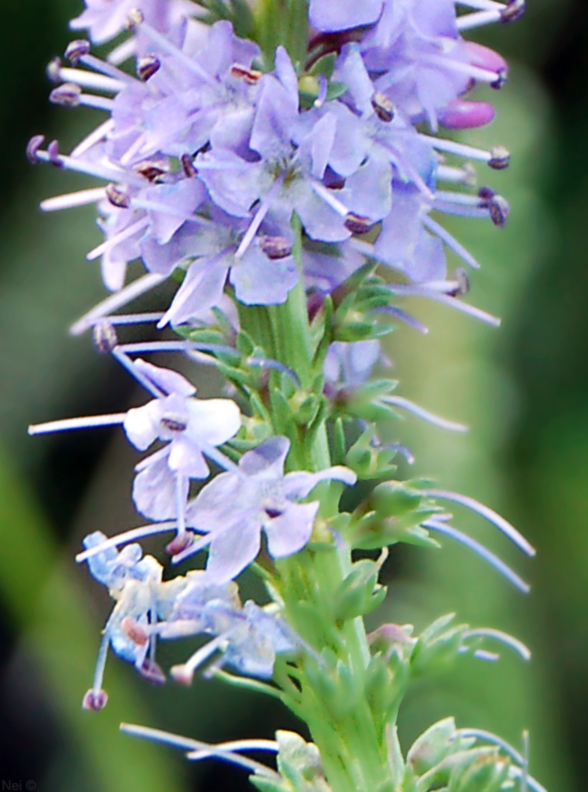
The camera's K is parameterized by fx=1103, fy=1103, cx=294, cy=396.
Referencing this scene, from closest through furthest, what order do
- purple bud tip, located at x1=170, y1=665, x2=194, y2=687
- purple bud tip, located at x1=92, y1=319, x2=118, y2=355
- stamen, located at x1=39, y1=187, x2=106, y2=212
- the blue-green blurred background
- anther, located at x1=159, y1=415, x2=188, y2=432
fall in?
purple bud tip, located at x1=170, y1=665, x2=194, y2=687, anther, located at x1=159, y1=415, x2=188, y2=432, purple bud tip, located at x1=92, y1=319, x2=118, y2=355, stamen, located at x1=39, y1=187, x2=106, y2=212, the blue-green blurred background

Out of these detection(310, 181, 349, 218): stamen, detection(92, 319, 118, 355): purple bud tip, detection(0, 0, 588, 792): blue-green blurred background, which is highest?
detection(310, 181, 349, 218): stamen

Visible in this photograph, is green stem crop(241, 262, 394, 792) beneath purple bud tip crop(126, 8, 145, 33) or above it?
beneath

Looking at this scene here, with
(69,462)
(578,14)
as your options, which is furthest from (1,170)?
(578,14)

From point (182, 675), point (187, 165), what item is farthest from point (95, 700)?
point (187, 165)

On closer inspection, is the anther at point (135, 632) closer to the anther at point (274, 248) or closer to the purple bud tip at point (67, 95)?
the anther at point (274, 248)

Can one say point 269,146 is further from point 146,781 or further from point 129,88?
point 146,781

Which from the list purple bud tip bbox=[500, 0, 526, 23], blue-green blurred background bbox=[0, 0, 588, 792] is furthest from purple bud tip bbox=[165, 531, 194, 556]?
blue-green blurred background bbox=[0, 0, 588, 792]

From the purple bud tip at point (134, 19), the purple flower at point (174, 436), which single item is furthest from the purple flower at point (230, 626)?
the purple bud tip at point (134, 19)

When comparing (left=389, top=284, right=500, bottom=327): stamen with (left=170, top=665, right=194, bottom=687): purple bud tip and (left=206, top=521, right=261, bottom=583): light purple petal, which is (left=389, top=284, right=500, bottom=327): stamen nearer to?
(left=206, top=521, right=261, bottom=583): light purple petal
